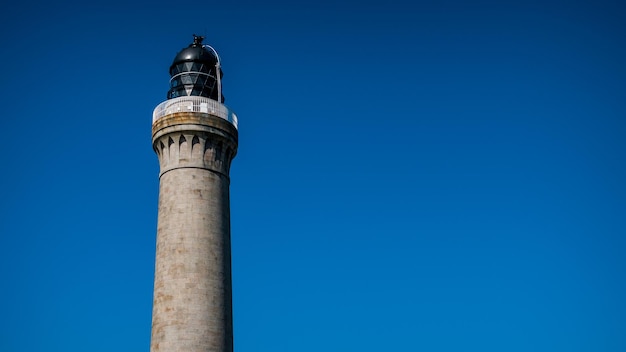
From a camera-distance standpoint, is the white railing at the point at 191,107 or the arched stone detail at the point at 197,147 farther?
the white railing at the point at 191,107

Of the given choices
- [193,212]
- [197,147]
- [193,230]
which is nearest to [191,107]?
[197,147]

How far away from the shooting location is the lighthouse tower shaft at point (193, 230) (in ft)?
102

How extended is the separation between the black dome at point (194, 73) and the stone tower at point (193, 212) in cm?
5

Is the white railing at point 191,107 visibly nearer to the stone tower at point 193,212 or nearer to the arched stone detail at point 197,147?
the stone tower at point 193,212

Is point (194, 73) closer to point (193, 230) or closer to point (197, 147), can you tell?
point (197, 147)

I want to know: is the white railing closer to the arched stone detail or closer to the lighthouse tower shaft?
the lighthouse tower shaft

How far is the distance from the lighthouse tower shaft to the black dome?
54.2 inches

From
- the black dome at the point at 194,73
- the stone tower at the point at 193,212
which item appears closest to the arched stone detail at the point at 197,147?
the stone tower at the point at 193,212

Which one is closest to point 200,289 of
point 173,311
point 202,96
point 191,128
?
point 173,311

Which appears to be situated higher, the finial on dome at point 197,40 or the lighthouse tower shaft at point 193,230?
the finial on dome at point 197,40

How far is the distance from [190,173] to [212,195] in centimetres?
136

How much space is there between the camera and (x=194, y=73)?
3606 centimetres

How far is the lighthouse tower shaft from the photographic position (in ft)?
102

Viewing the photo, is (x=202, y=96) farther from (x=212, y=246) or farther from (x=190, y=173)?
(x=212, y=246)
